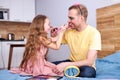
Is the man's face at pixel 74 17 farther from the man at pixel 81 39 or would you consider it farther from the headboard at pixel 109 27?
the headboard at pixel 109 27

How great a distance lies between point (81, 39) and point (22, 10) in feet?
11.6

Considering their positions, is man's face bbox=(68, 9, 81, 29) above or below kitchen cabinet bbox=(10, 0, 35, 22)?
below

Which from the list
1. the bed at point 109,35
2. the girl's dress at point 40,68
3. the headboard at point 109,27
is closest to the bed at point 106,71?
the bed at point 109,35

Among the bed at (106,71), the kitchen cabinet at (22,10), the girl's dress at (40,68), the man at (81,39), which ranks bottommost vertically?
the bed at (106,71)

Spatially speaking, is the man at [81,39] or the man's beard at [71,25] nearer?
the man at [81,39]

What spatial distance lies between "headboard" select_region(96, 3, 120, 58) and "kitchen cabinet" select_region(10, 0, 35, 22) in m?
2.57

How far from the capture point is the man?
74.7 inches

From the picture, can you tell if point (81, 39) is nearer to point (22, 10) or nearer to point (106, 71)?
point (106, 71)

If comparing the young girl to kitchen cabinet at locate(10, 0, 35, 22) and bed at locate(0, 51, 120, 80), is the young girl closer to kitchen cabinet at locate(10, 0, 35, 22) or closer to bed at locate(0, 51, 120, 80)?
bed at locate(0, 51, 120, 80)

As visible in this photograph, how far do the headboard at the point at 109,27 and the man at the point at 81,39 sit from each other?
0.89 metres

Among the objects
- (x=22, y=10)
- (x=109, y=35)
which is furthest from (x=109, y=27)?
(x=22, y=10)

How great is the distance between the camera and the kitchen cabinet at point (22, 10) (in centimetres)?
522

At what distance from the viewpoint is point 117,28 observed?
285cm

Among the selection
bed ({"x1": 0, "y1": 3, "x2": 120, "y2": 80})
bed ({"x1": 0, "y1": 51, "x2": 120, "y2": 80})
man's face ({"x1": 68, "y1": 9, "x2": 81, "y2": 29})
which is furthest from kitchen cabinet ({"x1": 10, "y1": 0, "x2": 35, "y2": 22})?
man's face ({"x1": 68, "y1": 9, "x2": 81, "y2": 29})
